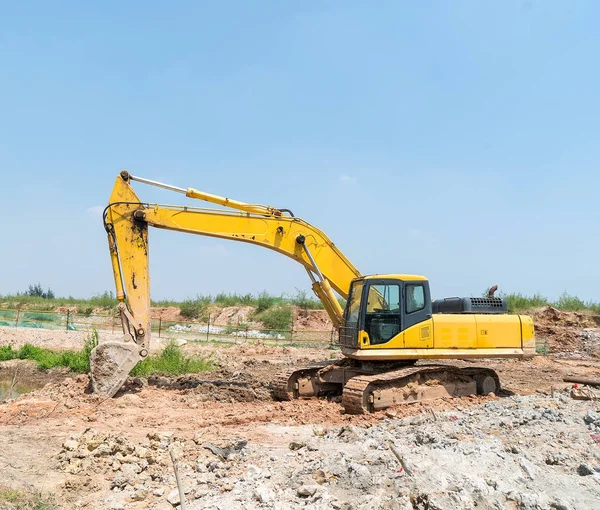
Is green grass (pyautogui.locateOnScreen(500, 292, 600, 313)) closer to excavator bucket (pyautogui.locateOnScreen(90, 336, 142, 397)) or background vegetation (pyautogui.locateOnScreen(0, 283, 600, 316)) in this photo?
background vegetation (pyautogui.locateOnScreen(0, 283, 600, 316))

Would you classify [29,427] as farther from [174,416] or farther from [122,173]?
[122,173]

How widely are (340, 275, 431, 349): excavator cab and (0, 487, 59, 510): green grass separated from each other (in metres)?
5.80

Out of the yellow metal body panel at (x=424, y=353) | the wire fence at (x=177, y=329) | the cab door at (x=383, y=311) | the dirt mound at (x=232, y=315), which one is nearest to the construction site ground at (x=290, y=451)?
the yellow metal body panel at (x=424, y=353)

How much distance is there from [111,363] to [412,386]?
5.64 m

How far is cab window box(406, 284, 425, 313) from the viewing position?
417 inches

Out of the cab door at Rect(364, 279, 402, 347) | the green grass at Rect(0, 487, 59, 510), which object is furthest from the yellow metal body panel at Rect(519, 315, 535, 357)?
the green grass at Rect(0, 487, 59, 510)

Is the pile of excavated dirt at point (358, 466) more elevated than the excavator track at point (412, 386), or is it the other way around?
the excavator track at point (412, 386)

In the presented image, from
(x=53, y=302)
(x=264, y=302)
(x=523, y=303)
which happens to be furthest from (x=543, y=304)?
(x=53, y=302)

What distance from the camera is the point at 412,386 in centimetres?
1034

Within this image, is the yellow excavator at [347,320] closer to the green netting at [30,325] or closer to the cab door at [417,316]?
the cab door at [417,316]

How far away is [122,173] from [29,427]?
15.6 ft

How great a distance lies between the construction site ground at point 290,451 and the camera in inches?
222

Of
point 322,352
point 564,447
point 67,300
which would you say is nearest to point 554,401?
point 564,447

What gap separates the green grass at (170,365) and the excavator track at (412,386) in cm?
624
